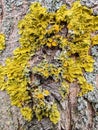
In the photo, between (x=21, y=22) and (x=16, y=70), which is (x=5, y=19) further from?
(x=16, y=70)

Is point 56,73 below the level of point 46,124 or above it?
above

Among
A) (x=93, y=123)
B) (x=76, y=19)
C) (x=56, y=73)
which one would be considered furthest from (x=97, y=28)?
(x=93, y=123)

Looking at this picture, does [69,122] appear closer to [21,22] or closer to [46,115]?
[46,115]

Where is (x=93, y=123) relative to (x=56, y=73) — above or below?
below

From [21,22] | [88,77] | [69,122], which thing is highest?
[21,22]

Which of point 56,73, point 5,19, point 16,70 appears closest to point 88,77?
point 56,73

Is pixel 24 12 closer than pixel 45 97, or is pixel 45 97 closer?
pixel 45 97
